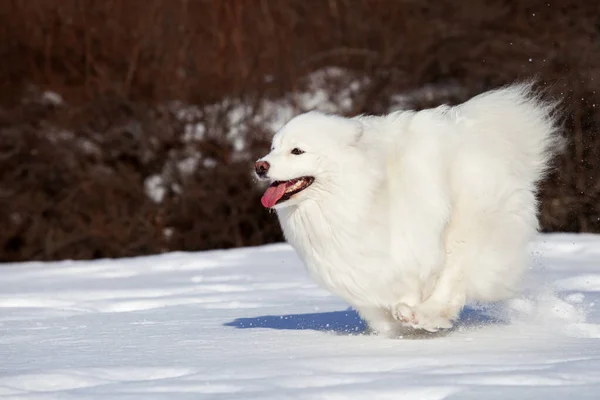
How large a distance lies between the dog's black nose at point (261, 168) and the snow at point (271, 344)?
0.82 meters

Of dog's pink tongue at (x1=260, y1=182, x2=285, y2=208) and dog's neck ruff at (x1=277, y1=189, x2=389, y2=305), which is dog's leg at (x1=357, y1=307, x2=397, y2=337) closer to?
dog's neck ruff at (x1=277, y1=189, x2=389, y2=305)

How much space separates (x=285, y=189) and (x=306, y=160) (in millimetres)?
169

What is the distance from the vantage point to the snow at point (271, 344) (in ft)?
13.6

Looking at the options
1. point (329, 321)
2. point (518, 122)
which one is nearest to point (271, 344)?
point (329, 321)

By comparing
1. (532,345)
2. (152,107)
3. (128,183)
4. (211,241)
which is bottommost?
(532,345)

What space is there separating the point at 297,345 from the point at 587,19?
9648 mm

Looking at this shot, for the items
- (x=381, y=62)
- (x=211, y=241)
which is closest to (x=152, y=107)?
(x=211, y=241)

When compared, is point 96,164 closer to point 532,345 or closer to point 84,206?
point 84,206

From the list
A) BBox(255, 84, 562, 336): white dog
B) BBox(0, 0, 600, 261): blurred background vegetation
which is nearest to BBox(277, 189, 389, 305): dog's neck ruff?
BBox(255, 84, 562, 336): white dog

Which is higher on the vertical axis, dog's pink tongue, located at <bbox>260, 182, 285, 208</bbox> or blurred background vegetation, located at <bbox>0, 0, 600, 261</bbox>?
blurred background vegetation, located at <bbox>0, 0, 600, 261</bbox>

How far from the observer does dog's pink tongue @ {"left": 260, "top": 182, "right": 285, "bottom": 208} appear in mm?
5211

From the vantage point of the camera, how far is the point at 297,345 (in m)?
5.29

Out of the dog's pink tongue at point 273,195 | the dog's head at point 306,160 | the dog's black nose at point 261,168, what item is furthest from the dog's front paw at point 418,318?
the dog's black nose at point 261,168

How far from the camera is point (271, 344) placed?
539 cm
